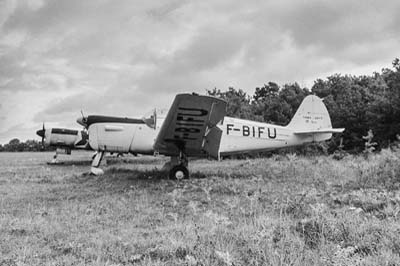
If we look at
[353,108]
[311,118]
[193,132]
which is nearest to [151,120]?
[193,132]

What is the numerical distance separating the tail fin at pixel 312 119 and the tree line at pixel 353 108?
4.88 m

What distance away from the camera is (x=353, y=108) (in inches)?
1032

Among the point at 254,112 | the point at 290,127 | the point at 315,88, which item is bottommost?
the point at 290,127

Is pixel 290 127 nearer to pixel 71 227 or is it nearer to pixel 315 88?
pixel 71 227

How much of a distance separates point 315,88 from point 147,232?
3992 cm

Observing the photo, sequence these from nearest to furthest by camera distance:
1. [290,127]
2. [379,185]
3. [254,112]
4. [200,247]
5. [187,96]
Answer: [200,247]
[379,185]
[187,96]
[290,127]
[254,112]

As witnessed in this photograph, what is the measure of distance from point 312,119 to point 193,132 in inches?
220

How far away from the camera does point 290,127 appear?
10992 mm

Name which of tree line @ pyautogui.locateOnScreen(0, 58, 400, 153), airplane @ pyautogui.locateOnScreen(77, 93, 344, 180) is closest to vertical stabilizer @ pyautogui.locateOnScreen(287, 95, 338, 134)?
airplane @ pyautogui.locateOnScreen(77, 93, 344, 180)

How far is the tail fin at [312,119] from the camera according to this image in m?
11.2

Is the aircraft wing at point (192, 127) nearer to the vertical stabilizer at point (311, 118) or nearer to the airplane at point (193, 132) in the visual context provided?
the airplane at point (193, 132)

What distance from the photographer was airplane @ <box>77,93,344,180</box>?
23.3 ft

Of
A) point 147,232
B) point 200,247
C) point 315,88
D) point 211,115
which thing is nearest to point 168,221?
point 147,232

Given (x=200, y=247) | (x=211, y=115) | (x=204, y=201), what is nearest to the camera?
(x=200, y=247)
